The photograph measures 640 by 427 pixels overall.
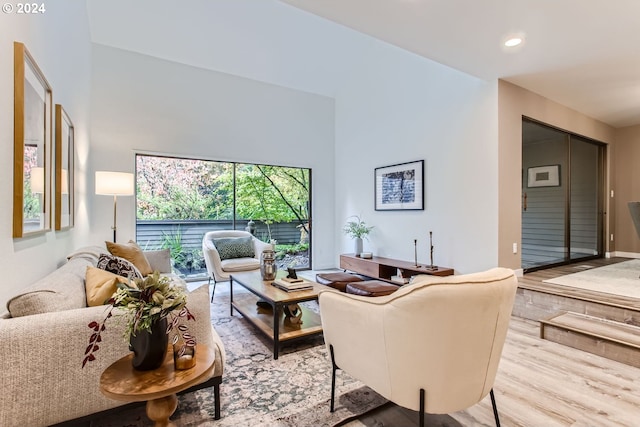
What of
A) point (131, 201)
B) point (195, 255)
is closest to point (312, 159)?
point (195, 255)

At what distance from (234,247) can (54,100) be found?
268cm

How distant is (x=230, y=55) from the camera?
4.97m

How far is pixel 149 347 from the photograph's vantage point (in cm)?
120

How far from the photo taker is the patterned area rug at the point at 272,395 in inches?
67.7

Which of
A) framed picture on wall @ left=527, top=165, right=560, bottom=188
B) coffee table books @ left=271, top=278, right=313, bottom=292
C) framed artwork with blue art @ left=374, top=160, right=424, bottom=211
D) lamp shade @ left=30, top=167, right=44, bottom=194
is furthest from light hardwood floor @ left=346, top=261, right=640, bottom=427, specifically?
framed picture on wall @ left=527, top=165, right=560, bottom=188

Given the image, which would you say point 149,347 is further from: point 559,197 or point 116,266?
point 559,197

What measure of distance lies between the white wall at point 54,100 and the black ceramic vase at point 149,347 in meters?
0.74

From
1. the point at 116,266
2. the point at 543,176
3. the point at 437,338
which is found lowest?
the point at 437,338

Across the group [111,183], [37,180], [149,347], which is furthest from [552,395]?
[111,183]

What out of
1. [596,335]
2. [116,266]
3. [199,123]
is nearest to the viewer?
[116,266]

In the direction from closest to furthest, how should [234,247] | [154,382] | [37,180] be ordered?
[154,382] → [37,180] → [234,247]

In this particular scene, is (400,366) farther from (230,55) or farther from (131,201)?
(230,55)

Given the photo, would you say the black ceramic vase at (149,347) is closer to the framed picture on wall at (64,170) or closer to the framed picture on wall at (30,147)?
the framed picture on wall at (30,147)

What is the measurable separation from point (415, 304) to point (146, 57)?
5305mm
